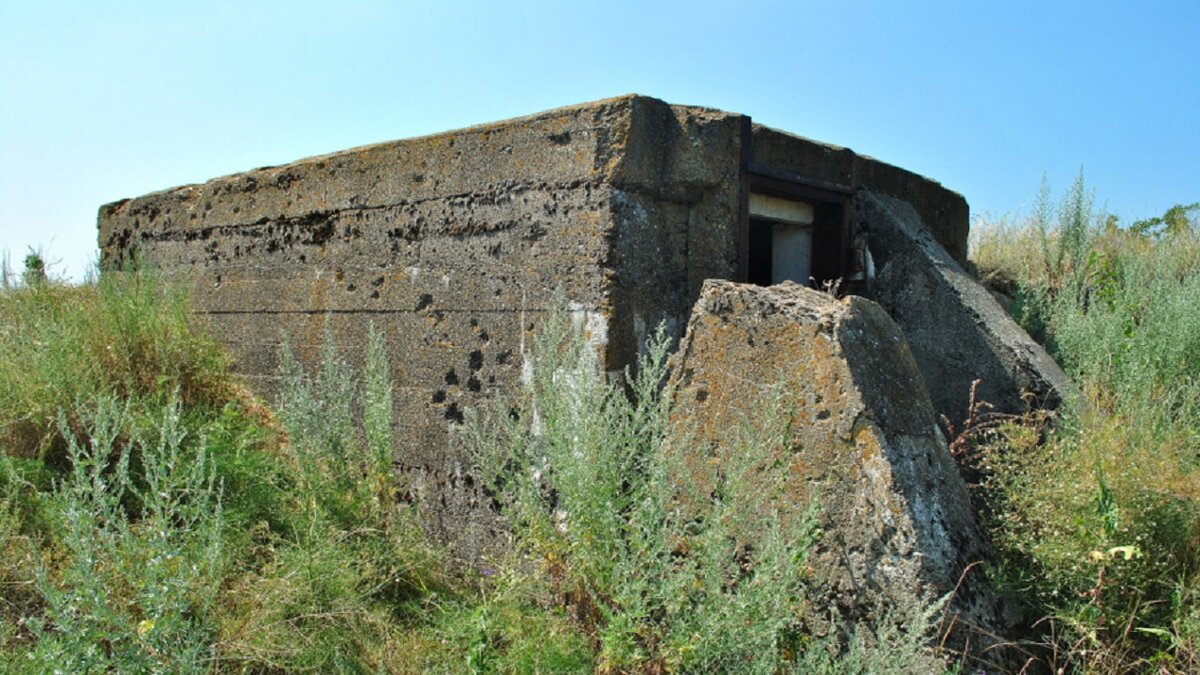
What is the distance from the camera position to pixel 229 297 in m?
6.32

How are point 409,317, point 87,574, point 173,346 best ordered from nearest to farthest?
point 87,574 → point 409,317 → point 173,346

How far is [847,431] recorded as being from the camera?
3248mm

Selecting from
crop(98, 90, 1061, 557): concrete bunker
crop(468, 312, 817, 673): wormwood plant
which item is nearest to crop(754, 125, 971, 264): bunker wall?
crop(98, 90, 1061, 557): concrete bunker

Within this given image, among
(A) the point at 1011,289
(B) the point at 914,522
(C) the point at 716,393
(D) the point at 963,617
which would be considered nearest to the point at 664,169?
(C) the point at 716,393

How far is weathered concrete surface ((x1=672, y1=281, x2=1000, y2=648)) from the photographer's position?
10.3 feet

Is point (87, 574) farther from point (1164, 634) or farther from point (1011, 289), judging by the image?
point (1011, 289)

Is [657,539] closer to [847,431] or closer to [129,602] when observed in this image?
[847,431]

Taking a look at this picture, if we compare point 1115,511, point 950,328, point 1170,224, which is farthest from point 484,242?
point 1170,224

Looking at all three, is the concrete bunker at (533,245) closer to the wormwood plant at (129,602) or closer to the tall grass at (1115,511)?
the tall grass at (1115,511)

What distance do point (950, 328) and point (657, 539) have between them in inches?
105

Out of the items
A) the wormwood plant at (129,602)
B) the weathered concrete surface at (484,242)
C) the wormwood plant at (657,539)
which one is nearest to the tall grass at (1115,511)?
the wormwood plant at (657,539)

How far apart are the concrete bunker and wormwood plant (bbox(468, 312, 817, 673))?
57cm

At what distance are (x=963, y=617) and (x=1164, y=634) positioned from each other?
0.79 metres

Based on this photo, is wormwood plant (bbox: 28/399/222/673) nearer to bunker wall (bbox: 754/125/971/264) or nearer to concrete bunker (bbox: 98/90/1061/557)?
concrete bunker (bbox: 98/90/1061/557)
